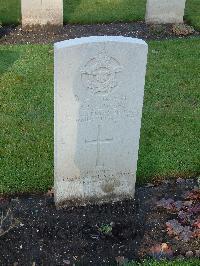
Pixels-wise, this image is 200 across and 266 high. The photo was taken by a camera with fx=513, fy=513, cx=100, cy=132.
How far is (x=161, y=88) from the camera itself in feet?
28.3

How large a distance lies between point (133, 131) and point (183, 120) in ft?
7.69

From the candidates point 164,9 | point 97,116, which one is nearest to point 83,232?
point 97,116

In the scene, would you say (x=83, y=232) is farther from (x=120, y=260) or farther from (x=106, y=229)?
(x=120, y=260)

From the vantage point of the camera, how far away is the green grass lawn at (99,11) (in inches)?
455

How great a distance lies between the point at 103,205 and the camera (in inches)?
232

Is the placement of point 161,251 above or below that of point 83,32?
below

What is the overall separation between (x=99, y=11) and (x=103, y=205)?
719cm

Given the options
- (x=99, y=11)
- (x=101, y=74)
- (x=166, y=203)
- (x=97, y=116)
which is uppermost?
(x=101, y=74)

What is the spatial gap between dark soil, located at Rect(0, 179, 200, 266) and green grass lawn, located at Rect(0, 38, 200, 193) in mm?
431

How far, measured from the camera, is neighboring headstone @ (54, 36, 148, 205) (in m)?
4.94

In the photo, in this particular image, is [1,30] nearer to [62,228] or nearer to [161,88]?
[161,88]

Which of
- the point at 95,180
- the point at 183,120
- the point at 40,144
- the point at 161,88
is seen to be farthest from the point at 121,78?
the point at 161,88

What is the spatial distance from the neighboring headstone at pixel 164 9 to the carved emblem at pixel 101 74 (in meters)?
6.61

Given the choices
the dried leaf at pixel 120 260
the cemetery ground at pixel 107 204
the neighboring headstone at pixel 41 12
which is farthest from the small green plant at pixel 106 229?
the neighboring headstone at pixel 41 12
